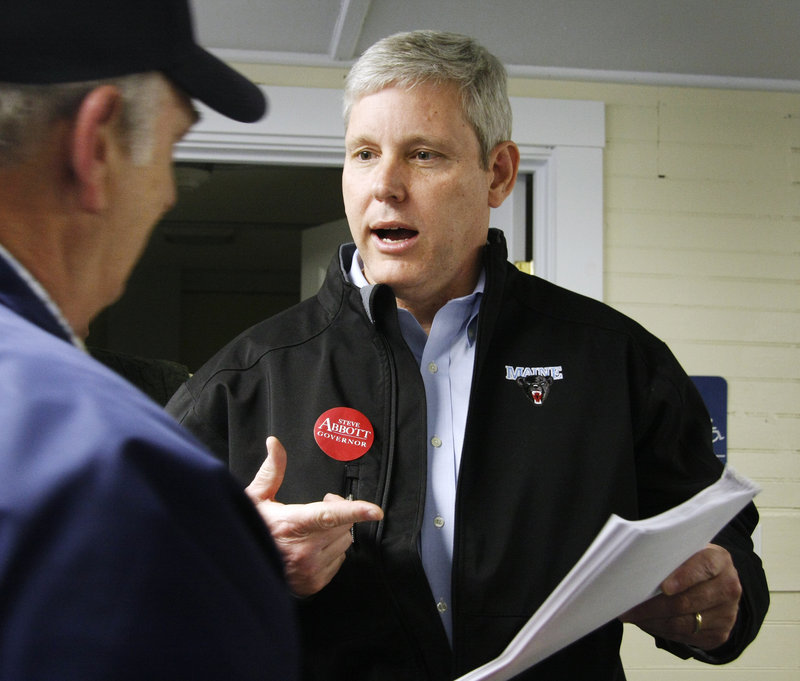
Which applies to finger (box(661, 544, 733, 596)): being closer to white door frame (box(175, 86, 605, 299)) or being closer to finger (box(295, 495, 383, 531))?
finger (box(295, 495, 383, 531))

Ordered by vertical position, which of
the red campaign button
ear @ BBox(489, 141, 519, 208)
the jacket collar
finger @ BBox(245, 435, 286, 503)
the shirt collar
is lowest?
the red campaign button

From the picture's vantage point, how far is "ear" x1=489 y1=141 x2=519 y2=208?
1534 mm

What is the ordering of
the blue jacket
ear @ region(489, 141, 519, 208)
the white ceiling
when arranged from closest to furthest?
the blue jacket, ear @ region(489, 141, 519, 208), the white ceiling

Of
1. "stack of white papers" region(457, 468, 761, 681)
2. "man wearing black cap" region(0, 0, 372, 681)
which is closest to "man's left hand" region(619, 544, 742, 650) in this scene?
"stack of white papers" region(457, 468, 761, 681)

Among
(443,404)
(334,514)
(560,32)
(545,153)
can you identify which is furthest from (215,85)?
(545,153)

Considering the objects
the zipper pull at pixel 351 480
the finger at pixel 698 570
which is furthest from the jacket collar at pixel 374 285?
the finger at pixel 698 570

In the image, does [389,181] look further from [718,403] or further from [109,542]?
[718,403]

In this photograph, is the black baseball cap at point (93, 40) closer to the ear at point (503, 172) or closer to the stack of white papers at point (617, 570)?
the stack of white papers at point (617, 570)

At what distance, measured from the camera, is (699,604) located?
117 centimetres

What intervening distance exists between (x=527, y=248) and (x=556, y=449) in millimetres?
1819

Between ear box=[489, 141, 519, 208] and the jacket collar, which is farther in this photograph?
ear box=[489, 141, 519, 208]

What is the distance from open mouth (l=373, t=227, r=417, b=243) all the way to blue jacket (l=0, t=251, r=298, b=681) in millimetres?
934

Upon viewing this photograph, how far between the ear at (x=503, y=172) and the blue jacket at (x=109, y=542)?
45.0 inches

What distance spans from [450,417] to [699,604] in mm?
447
